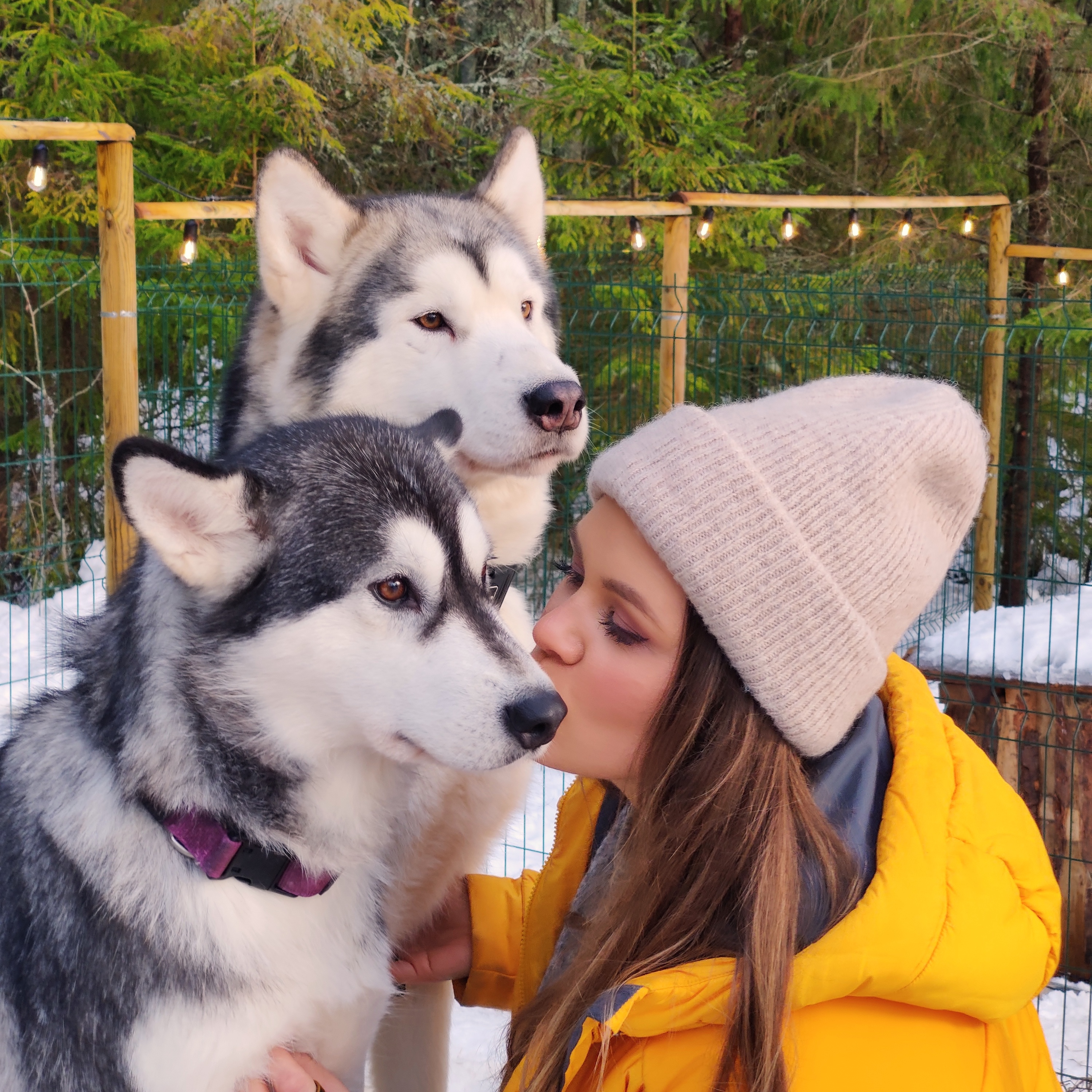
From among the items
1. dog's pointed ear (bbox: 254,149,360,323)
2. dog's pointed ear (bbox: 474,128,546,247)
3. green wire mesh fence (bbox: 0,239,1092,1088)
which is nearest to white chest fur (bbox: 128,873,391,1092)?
green wire mesh fence (bbox: 0,239,1092,1088)

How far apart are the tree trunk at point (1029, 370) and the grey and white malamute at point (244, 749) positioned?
296 inches

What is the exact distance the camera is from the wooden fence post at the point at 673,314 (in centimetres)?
498

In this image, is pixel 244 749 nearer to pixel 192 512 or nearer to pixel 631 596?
pixel 192 512

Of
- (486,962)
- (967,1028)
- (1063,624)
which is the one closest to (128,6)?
(1063,624)

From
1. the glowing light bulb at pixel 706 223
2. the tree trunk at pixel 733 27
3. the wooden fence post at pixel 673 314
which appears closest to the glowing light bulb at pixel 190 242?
the wooden fence post at pixel 673 314

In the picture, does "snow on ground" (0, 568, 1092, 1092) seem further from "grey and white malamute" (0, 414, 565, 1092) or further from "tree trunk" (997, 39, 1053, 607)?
"tree trunk" (997, 39, 1053, 607)

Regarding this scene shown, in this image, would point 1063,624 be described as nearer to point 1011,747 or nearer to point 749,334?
point 1011,747

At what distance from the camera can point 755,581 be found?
149 centimetres

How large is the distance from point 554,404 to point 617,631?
59 cm

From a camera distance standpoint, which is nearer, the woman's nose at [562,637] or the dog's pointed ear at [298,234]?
the woman's nose at [562,637]

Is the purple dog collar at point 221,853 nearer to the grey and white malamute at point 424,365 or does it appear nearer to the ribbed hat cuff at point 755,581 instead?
the grey and white malamute at point 424,365

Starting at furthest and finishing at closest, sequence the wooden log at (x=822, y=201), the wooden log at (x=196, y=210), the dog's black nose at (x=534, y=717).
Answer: the wooden log at (x=822, y=201)
the wooden log at (x=196, y=210)
the dog's black nose at (x=534, y=717)

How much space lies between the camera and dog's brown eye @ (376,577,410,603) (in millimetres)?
1635

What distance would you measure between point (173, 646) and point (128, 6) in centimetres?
948
